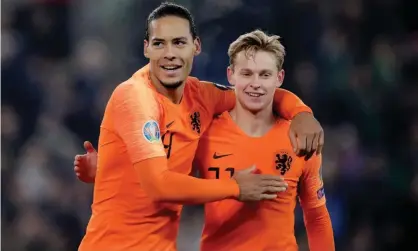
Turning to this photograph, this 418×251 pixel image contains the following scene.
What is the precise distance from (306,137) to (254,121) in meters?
0.31

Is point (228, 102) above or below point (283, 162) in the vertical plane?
above

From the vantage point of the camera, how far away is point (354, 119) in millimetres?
5180

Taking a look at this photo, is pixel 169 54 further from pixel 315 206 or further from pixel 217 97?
pixel 315 206

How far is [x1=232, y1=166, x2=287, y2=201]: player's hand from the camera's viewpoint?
114 inches

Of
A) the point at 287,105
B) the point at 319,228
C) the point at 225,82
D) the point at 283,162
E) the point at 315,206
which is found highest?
the point at 225,82

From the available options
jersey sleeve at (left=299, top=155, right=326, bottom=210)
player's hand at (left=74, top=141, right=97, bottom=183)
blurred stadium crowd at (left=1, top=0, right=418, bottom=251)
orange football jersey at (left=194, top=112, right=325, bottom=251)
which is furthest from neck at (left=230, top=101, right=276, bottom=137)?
blurred stadium crowd at (left=1, top=0, right=418, bottom=251)

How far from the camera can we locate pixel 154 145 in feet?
9.46

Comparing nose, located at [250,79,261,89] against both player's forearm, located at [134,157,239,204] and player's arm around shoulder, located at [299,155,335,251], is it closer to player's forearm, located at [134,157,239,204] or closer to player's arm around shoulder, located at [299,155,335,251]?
player's arm around shoulder, located at [299,155,335,251]

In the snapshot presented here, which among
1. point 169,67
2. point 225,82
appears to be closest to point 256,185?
point 169,67

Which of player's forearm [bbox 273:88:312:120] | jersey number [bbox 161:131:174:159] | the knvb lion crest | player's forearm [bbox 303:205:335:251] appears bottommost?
player's forearm [bbox 303:205:335:251]

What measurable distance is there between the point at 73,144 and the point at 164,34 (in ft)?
7.02

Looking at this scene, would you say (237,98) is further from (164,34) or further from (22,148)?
(22,148)

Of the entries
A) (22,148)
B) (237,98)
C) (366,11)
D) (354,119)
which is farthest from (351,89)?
(22,148)

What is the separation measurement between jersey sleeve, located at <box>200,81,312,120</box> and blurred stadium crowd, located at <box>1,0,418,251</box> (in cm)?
155
